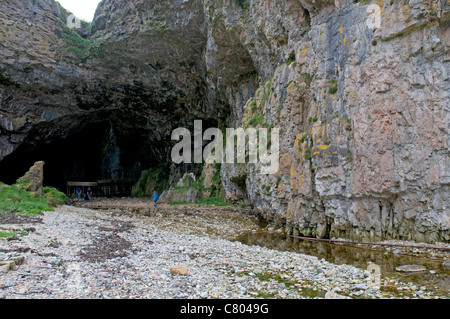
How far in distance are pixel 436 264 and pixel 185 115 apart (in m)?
34.1

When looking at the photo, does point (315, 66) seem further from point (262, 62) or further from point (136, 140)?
point (136, 140)

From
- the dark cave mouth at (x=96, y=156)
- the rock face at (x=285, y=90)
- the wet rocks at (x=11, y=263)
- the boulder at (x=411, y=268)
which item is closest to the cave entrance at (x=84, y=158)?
the dark cave mouth at (x=96, y=156)

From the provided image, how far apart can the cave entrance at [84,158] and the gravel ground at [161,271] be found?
118ft

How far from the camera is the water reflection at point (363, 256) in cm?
846

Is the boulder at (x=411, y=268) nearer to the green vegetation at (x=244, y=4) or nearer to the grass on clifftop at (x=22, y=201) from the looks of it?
the grass on clifftop at (x=22, y=201)

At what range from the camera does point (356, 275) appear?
8.83m

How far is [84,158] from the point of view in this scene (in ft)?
176
